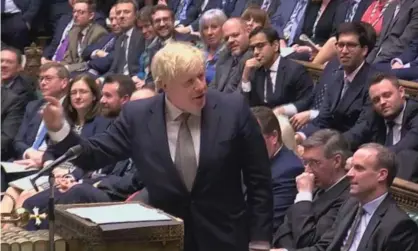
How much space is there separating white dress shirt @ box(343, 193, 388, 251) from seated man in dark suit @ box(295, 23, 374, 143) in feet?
4.80

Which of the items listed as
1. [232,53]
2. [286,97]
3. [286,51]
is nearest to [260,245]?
[286,97]

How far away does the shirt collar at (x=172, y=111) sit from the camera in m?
2.69

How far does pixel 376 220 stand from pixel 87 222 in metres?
1.32

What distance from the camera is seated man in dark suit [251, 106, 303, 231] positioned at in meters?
3.92

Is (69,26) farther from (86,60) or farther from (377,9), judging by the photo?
(377,9)

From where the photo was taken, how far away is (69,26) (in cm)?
775

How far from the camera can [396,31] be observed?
5551 mm

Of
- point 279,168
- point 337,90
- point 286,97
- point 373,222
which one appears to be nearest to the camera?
point 373,222

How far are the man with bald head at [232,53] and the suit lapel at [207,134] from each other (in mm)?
2943

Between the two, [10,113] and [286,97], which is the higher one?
[286,97]

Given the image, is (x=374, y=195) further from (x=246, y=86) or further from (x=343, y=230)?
(x=246, y=86)

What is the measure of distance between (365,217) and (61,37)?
485 cm

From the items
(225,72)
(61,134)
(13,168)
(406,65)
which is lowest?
(13,168)

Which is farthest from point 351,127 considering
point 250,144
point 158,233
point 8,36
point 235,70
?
point 8,36
